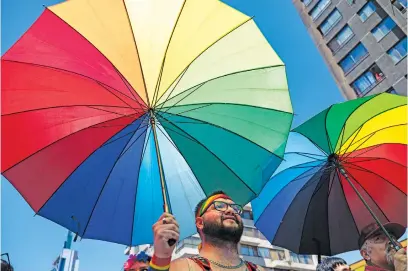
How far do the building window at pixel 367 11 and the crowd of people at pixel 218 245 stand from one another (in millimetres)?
29293

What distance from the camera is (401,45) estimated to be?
90.3 feet

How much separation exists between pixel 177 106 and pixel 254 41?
150 centimetres

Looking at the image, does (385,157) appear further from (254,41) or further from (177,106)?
(177,106)

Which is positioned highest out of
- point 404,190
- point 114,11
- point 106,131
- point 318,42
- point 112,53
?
point 318,42

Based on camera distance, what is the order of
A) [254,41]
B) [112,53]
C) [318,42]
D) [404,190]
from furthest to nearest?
[318,42]
[404,190]
[254,41]
[112,53]

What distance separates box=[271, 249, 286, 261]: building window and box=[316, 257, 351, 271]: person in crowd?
37.0 m

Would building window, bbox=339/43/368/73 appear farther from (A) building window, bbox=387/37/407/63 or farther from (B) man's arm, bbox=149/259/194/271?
(B) man's arm, bbox=149/259/194/271

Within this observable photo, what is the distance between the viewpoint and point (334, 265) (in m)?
5.22

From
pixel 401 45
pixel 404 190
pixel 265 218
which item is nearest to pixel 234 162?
pixel 265 218

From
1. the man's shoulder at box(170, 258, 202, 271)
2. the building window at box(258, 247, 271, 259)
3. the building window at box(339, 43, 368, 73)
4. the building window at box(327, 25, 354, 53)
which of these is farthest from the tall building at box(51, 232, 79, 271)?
the man's shoulder at box(170, 258, 202, 271)

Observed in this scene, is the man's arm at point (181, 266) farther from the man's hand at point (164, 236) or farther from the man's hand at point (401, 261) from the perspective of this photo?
the man's hand at point (401, 261)

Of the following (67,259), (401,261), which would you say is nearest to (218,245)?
(401,261)

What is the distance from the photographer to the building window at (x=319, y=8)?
33847 mm

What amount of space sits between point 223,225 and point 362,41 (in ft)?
99.6
